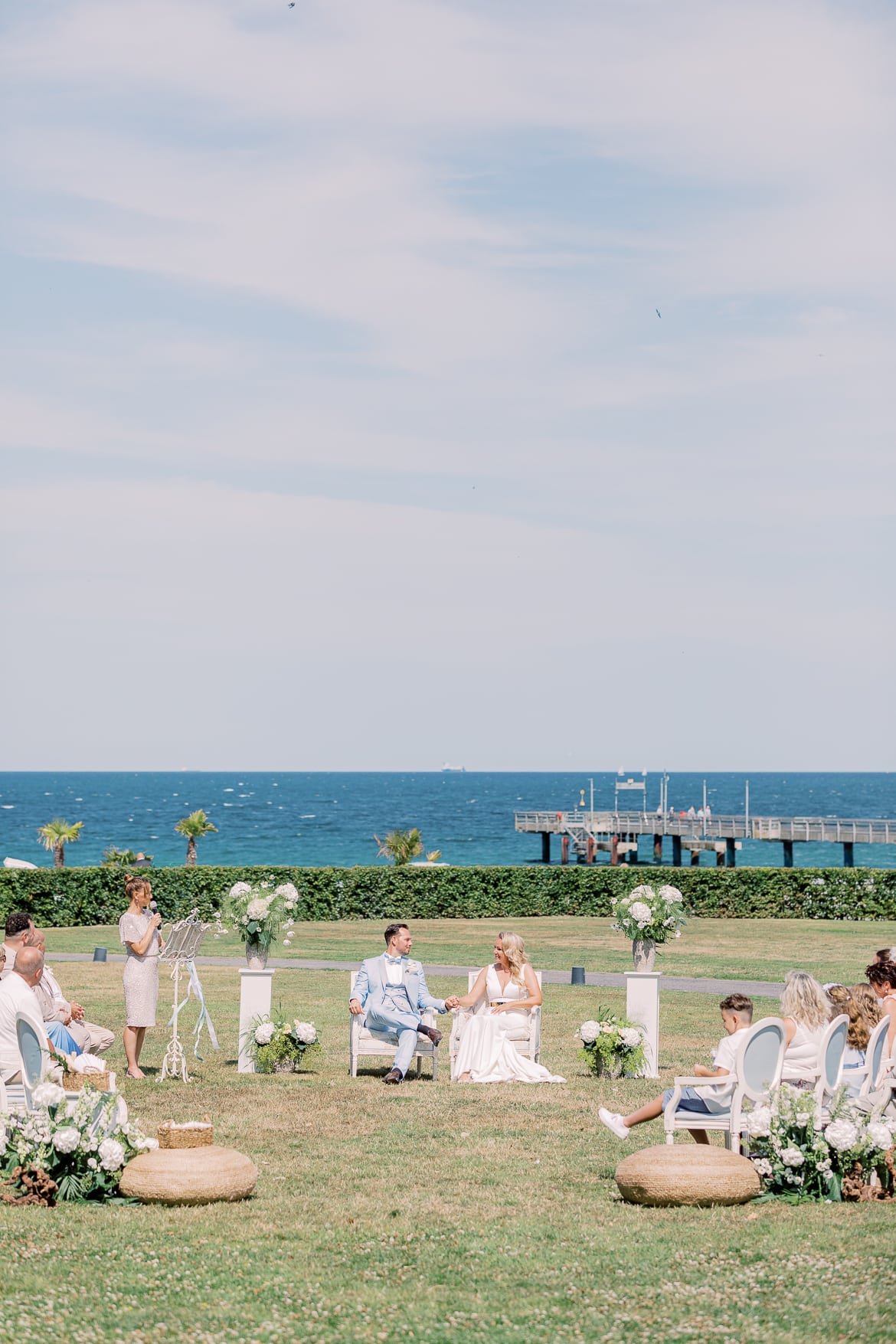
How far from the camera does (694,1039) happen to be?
17.3 metres

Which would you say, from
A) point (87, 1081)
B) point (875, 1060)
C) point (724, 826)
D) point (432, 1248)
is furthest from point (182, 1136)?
point (724, 826)

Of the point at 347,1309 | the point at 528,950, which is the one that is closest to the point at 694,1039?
the point at 347,1309

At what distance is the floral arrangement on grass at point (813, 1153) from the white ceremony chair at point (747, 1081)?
43cm

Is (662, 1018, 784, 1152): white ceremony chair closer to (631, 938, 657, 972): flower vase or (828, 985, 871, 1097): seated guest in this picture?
(828, 985, 871, 1097): seated guest

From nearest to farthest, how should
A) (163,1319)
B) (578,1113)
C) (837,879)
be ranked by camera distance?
(163,1319) → (578,1113) → (837,879)

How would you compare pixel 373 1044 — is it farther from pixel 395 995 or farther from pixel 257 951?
pixel 257 951

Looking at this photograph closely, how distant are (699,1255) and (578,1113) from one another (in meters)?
4.71

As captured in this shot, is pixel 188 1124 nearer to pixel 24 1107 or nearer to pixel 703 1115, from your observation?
Result: pixel 24 1107

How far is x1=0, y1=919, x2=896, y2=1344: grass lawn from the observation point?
7.01 metres

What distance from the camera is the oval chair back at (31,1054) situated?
31.8ft

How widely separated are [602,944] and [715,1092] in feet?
70.8

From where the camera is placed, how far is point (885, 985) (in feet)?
36.3

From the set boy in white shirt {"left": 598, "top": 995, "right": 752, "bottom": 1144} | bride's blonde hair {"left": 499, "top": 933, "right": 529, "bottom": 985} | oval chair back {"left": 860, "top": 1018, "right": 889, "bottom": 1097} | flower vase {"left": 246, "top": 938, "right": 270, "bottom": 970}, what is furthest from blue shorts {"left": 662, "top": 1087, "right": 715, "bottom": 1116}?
flower vase {"left": 246, "top": 938, "right": 270, "bottom": 970}

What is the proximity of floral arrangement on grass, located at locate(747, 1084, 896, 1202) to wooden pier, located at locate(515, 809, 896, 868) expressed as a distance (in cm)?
5813
